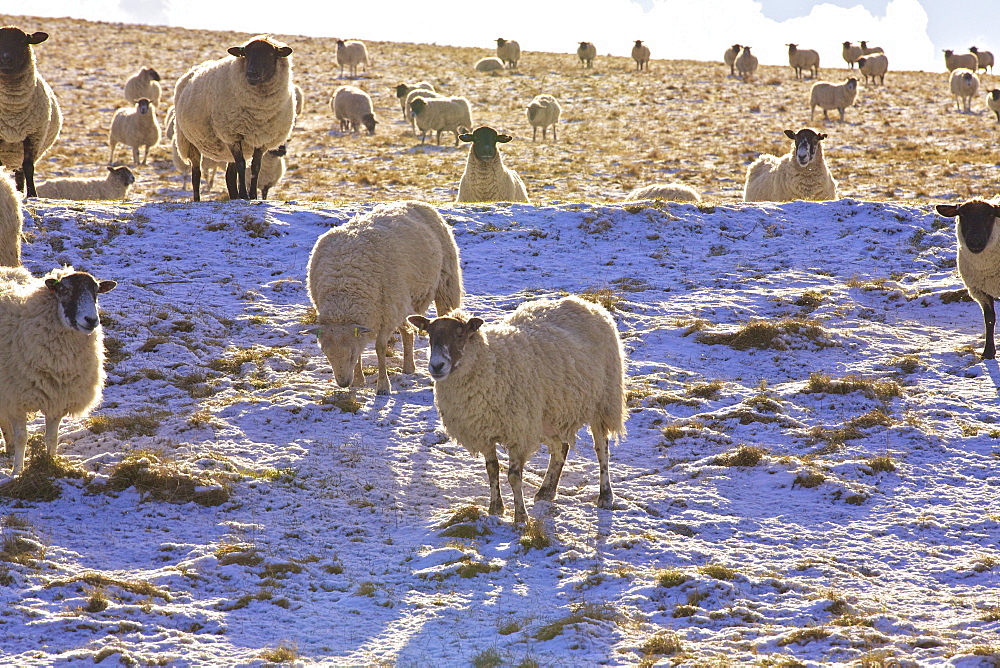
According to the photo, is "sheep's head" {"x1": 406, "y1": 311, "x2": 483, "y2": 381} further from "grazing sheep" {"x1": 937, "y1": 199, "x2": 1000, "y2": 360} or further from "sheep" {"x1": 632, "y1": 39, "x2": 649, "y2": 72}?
"sheep" {"x1": 632, "y1": 39, "x2": 649, "y2": 72}

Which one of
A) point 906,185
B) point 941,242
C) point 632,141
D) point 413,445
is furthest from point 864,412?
point 632,141

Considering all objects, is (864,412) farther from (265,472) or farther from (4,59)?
(4,59)

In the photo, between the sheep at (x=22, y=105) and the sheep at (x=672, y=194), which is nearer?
the sheep at (x=22, y=105)

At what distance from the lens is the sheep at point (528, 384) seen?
7.54 m

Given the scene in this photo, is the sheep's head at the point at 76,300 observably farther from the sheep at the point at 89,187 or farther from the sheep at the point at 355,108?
the sheep at the point at 355,108

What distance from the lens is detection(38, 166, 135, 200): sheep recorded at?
59.0ft

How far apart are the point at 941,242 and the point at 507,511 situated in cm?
1070

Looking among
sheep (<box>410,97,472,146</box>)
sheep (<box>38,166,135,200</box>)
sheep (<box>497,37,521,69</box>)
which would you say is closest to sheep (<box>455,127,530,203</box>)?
sheep (<box>38,166,135,200</box>)

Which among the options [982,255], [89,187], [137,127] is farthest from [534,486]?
[137,127]

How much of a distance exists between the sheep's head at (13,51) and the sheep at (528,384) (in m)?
10.8

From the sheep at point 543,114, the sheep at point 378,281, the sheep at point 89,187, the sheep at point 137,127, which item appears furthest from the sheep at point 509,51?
the sheep at point 378,281

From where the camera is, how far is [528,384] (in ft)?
25.2

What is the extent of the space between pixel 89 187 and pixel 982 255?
57.5 feet

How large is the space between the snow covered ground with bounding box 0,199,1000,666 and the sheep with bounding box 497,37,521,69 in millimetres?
39841
